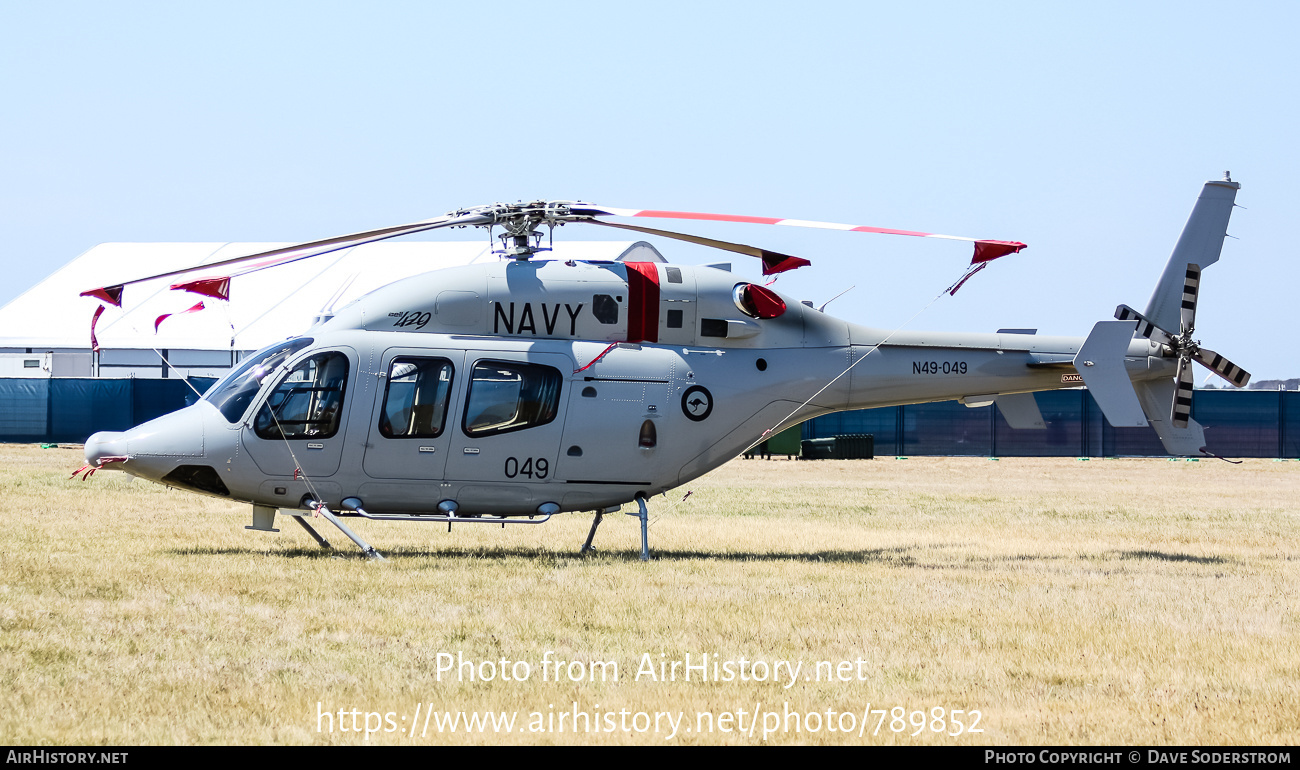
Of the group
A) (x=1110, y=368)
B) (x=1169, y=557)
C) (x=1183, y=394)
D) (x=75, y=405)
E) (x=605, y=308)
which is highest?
(x=605, y=308)

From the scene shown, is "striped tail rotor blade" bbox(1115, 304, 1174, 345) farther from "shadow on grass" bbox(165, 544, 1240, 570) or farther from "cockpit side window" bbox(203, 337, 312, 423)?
"cockpit side window" bbox(203, 337, 312, 423)

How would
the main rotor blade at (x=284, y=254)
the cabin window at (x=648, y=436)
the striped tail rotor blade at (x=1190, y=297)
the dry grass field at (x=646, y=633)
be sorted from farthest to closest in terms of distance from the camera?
the striped tail rotor blade at (x=1190, y=297) < the cabin window at (x=648, y=436) < the main rotor blade at (x=284, y=254) < the dry grass field at (x=646, y=633)

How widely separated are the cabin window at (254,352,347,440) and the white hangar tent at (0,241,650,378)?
3545 cm

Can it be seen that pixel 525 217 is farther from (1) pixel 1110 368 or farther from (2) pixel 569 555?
A: (1) pixel 1110 368

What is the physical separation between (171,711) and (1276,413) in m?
46.6

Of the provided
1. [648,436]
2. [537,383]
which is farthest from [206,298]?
[648,436]

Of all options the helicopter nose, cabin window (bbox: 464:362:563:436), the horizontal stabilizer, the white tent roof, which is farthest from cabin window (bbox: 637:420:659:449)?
the white tent roof

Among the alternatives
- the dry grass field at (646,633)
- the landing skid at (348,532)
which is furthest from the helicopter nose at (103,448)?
the landing skid at (348,532)

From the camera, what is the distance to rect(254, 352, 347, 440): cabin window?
13.7 m

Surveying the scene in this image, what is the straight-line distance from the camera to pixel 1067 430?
45.4 metres

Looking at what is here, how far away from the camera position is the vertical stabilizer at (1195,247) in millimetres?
16234

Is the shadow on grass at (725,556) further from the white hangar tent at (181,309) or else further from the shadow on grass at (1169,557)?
the white hangar tent at (181,309)

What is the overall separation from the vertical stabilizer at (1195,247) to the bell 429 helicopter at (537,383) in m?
1.07

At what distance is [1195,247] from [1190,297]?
68 centimetres
